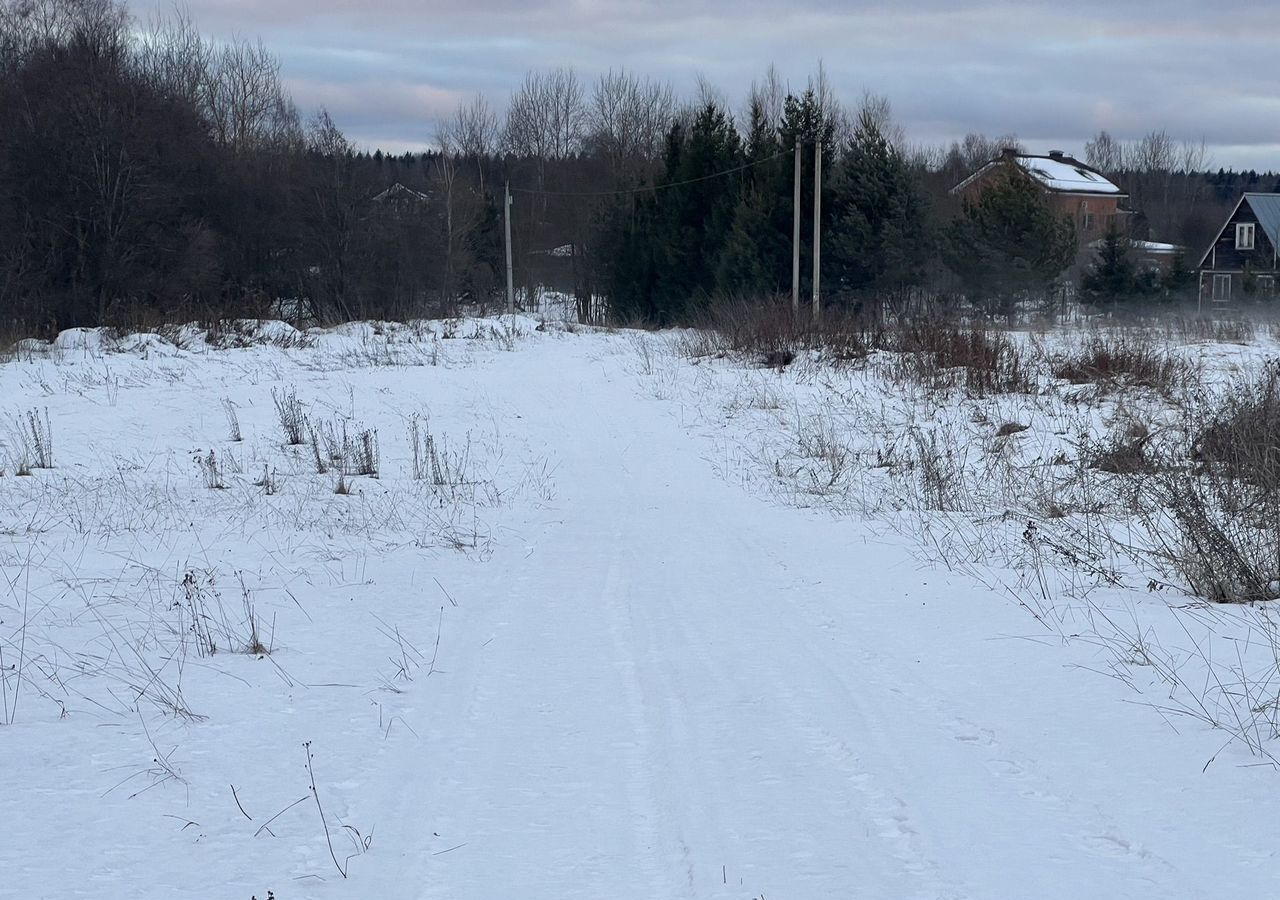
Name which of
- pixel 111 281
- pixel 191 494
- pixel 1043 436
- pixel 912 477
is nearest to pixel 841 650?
pixel 912 477

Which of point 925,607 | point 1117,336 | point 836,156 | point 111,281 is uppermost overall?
point 836,156

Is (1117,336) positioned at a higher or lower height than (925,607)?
higher

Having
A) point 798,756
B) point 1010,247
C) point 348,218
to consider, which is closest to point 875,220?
point 1010,247

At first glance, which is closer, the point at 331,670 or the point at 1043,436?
the point at 331,670

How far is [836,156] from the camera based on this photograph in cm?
Result: 3838

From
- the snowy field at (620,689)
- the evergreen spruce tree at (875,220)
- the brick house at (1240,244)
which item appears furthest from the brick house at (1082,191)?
the snowy field at (620,689)

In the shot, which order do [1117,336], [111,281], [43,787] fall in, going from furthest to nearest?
[111,281]
[1117,336]
[43,787]

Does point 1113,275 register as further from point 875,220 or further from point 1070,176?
point 1070,176

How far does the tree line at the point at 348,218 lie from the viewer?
1143 inches

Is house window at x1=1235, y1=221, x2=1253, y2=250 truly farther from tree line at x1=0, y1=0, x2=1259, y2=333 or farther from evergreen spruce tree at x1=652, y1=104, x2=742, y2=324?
evergreen spruce tree at x1=652, y1=104, x2=742, y2=324

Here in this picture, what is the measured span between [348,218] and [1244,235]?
142ft

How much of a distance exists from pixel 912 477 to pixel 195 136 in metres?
30.4

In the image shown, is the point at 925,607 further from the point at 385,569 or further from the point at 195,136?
the point at 195,136

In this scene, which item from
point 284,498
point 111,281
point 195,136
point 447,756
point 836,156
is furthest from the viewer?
point 836,156
